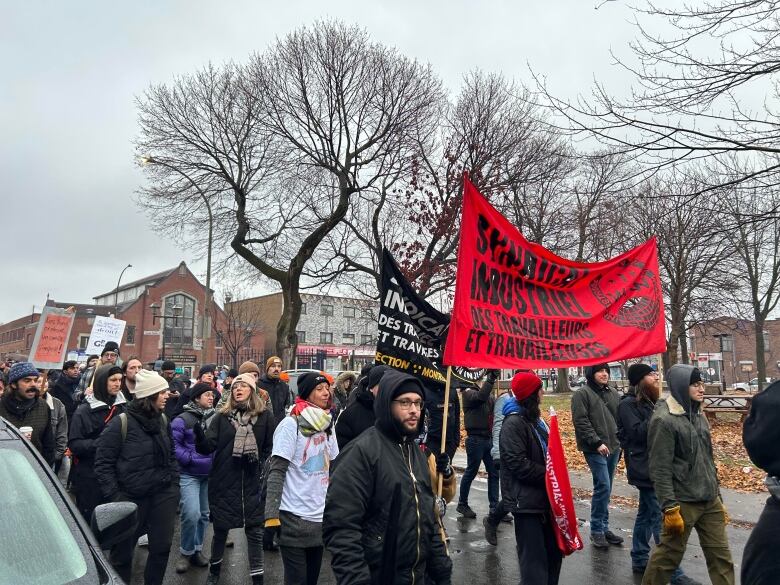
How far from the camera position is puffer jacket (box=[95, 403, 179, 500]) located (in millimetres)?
4859

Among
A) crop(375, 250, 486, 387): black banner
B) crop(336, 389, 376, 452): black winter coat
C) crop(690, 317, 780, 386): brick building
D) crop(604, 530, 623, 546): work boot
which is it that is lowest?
crop(604, 530, 623, 546): work boot

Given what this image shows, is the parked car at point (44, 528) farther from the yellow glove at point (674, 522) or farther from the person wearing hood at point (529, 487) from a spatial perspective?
the yellow glove at point (674, 522)

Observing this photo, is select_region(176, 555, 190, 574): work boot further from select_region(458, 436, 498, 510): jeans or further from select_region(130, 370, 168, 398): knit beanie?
select_region(458, 436, 498, 510): jeans

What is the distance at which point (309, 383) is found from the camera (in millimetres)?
4914

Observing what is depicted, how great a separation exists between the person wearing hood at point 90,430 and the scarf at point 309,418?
2124mm

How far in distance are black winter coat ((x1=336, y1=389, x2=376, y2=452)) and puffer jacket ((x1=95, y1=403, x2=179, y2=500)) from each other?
1.56 metres

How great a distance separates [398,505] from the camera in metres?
3.13

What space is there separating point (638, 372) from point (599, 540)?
78.6 inches

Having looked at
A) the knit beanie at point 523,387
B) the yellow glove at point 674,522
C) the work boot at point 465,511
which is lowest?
the work boot at point 465,511

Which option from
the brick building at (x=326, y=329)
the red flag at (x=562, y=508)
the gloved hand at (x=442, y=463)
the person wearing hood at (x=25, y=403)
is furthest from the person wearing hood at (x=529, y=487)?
the brick building at (x=326, y=329)

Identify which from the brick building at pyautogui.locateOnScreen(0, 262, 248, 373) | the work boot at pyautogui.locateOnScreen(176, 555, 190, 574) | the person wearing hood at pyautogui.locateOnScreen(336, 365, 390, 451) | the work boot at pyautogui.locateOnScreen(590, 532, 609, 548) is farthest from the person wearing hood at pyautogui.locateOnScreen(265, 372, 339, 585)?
the brick building at pyautogui.locateOnScreen(0, 262, 248, 373)

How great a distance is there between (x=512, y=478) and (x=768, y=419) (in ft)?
9.68

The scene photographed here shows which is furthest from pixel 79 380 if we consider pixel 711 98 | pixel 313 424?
pixel 711 98

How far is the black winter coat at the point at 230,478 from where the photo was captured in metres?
5.56
